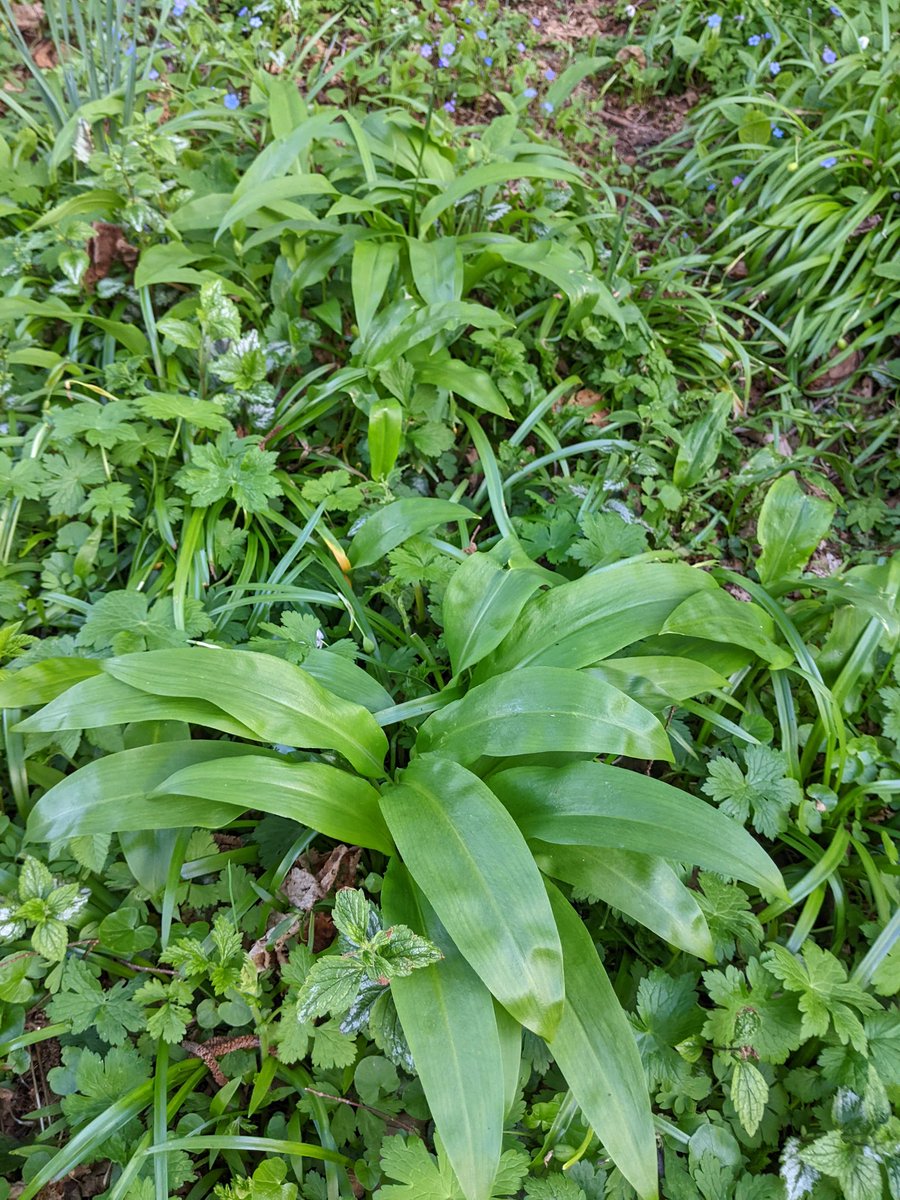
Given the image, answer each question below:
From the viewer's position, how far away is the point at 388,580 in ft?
6.48

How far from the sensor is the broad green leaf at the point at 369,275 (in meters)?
2.28

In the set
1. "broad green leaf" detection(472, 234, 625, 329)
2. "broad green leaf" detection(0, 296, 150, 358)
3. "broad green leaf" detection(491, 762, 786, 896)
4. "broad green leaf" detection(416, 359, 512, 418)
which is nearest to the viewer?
"broad green leaf" detection(491, 762, 786, 896)

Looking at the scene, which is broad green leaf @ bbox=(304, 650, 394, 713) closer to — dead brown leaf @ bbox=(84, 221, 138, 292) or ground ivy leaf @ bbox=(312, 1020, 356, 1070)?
ground ivy leaf @ bbox=(312, 1020, 356, 1070)

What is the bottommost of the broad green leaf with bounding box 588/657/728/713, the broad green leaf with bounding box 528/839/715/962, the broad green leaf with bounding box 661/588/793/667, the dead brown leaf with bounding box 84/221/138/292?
the broad green leaf with bounding box 528/839/715/962

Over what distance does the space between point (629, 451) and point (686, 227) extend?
1820mm

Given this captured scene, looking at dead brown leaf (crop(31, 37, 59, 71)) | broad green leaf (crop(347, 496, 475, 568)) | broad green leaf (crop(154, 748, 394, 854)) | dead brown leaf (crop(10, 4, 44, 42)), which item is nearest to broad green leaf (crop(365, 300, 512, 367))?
broad green leaf (crop(347, 496, 475, 568))

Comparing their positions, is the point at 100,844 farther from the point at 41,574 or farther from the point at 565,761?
the point at 565,761

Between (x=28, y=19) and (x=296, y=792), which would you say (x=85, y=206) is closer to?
(x=28, y=19)

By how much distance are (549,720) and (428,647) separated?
685 millimetres

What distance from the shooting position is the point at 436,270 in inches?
93.8

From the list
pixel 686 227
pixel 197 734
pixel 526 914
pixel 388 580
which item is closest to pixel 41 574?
pixel 197 734

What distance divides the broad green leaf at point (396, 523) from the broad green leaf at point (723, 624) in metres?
0.66

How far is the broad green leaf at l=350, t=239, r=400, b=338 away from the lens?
2.28m

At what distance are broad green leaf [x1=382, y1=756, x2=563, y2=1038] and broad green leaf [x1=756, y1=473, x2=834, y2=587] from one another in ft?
4.30
